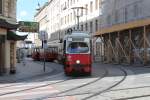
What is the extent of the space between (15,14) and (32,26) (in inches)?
123

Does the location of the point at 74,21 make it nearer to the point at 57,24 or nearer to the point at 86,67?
the point at 57,24

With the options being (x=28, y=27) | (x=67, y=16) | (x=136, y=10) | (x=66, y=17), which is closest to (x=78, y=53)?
(x=28, y=27)

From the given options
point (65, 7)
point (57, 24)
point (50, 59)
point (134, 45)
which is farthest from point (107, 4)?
point (57, 24)

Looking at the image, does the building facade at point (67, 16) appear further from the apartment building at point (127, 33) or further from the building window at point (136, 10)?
the building window at point (136, 10)

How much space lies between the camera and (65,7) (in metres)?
91.3

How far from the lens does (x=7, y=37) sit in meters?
32.4

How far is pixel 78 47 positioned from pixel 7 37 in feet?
23.7

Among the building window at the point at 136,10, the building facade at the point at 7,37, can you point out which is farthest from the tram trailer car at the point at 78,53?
the building window at the point at 136,10

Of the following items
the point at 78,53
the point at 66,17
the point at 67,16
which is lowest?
the point at 78,53

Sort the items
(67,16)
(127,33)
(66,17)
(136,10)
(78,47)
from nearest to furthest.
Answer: (78,47) < (127,33) < (136,10) < (67,16) < (66,17)

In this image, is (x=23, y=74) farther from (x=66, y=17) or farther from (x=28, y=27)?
(x=66, y=17)

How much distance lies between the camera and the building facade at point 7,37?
1201 inches

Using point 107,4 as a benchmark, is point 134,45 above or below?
below

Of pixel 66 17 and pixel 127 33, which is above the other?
pixel 66 17
